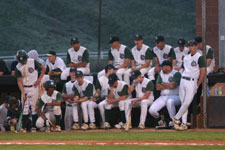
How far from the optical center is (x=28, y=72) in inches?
548

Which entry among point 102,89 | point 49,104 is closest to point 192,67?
point 102,89

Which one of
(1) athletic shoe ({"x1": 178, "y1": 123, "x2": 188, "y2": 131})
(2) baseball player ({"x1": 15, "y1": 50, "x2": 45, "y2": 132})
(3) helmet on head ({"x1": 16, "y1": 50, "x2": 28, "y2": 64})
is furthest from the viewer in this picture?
(2) baseball player ({"x1": 15, "y1": 50, "x2": 45, "y2": 132})

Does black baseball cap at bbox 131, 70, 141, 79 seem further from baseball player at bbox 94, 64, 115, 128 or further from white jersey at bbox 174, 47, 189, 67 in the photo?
white jersey at bbox 174, 47, 189, 67

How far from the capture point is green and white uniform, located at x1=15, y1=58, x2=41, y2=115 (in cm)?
1391

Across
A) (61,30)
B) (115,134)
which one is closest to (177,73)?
(115,134)

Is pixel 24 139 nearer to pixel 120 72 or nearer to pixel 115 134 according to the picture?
pixel 115 134

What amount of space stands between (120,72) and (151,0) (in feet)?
286

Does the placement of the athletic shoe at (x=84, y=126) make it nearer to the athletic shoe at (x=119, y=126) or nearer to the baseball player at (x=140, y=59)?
the athletic shoe at (x=119, y=126)

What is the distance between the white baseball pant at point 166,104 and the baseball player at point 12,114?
3550mm

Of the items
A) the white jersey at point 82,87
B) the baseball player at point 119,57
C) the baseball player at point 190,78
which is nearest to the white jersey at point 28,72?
the white jersey at point 82,87

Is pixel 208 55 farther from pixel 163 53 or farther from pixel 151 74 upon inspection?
pixel 151 74

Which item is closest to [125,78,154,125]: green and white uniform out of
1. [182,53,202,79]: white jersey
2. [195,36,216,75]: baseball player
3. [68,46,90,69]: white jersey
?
[182,53,202,79]: white jersey

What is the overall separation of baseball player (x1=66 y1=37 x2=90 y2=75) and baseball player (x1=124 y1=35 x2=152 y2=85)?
3.86 ft

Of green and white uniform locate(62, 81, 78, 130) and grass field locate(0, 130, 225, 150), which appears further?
green and white uniform locate(62, 81, 78, 130)
